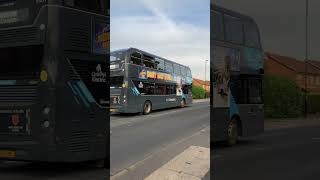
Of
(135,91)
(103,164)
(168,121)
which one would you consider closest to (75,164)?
(103,164)

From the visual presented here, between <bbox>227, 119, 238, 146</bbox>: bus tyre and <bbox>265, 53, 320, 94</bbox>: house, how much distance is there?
0.63 m

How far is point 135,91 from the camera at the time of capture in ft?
52.9

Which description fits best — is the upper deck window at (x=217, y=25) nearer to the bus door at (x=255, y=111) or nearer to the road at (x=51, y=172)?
the bus door at (x=255, y=111)

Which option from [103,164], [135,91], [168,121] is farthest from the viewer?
[135,91]

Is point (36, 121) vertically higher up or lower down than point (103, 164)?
higher up

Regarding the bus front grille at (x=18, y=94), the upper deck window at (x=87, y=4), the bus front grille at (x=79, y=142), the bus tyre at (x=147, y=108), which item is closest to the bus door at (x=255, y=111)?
the bus front grille at (x=79, y=142)

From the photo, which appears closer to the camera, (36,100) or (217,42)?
(217,42)

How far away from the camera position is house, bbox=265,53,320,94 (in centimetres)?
569

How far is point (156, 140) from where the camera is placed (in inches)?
276

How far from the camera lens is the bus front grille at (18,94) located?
798 cm

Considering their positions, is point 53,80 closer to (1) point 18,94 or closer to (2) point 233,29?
(1) point 18,94

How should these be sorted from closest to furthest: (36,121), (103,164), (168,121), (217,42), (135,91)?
1. (217,42)
2. (168,121)
3. (36,121)
4. (103,164)
5. (135,91)

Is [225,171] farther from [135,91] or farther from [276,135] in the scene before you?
[135,91]

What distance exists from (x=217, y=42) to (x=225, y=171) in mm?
1850
